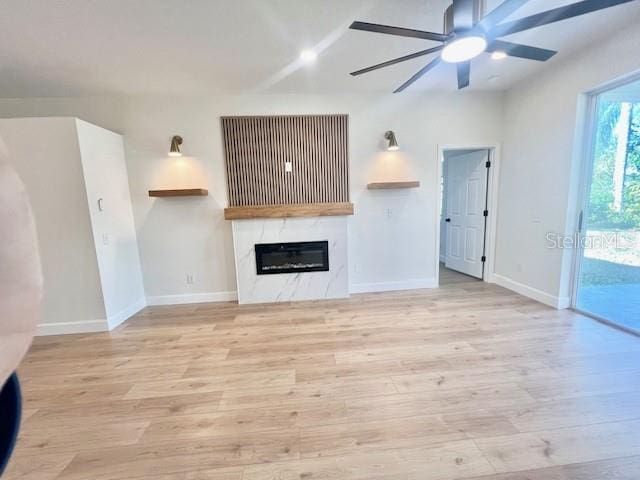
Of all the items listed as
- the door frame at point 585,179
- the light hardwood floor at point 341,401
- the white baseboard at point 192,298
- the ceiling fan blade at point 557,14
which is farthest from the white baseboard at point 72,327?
the door frame at point 585,179

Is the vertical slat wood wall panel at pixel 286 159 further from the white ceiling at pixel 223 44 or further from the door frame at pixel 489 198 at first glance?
the door frame at pixel 489 198

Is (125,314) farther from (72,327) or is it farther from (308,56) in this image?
(308,56)

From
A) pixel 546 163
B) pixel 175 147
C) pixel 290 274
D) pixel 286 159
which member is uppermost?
pixel 175 147

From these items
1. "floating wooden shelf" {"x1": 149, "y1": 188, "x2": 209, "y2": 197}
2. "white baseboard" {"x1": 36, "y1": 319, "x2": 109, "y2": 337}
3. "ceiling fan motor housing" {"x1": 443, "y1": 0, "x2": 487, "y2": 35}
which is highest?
"ceiling fan motor housing" {"x1": 443, "y1": 0, "x2": 487, "y2": 35}

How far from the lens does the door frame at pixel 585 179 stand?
295cm

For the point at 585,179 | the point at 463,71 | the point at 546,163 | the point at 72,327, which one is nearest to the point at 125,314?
the point at 72,327

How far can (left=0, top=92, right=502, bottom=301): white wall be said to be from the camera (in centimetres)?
372

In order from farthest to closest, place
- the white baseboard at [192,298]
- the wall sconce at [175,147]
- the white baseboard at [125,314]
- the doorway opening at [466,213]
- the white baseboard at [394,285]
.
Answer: the doorway opening at [466,213]
the white baseboard at [394,285]
the white baseboard at [192,298]
the wall sconce at [175,147]
the white baseboard at [125,314]

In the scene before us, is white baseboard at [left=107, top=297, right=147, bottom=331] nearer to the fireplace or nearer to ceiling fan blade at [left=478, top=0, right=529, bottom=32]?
the fireplace

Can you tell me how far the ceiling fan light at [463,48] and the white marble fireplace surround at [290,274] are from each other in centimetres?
220

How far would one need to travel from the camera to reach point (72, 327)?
10.3ft

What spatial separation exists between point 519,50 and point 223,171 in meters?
3.36

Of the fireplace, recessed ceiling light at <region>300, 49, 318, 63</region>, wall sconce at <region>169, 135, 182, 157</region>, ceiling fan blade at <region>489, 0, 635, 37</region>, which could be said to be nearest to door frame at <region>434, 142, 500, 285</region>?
the fireplace

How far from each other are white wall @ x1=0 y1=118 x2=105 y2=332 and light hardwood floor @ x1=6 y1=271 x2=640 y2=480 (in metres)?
0.36
